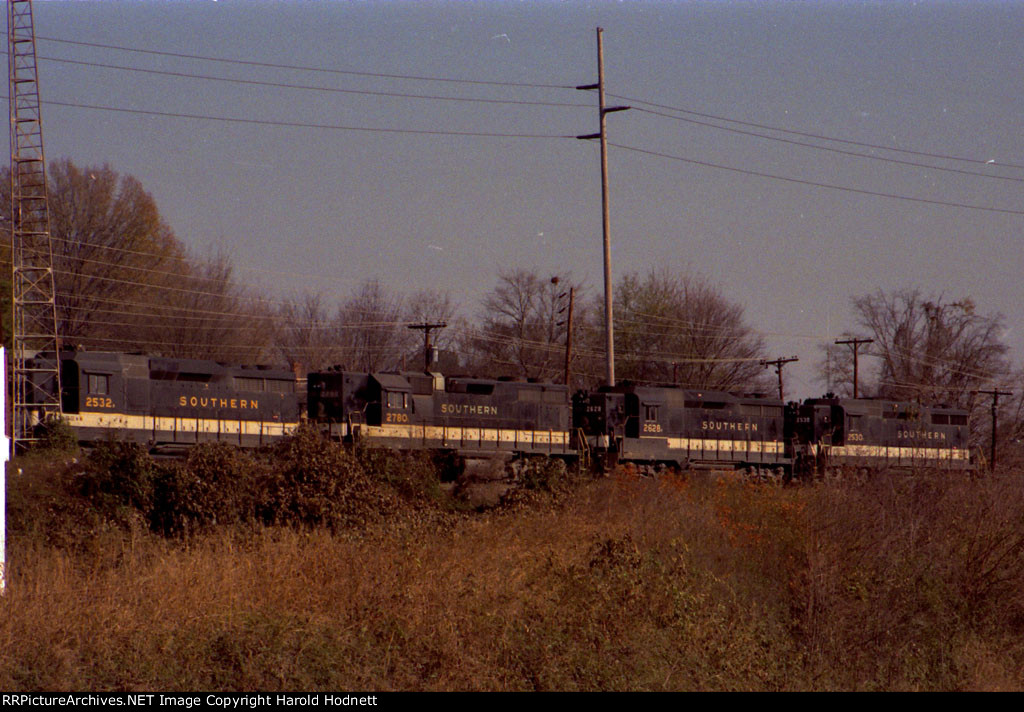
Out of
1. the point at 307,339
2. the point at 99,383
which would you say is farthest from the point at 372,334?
the point at 99,383

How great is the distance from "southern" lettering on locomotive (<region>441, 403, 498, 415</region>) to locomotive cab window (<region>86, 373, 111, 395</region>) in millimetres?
10215

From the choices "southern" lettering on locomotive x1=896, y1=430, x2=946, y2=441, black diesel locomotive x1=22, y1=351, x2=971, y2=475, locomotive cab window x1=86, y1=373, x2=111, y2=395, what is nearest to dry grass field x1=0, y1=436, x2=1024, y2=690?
black diesel locomotive x1=22, y1=351, x2=971, y2=475

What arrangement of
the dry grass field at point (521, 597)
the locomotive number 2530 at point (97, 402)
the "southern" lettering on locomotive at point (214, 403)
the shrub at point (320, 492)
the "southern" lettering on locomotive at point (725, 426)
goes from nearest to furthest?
the dry grass field at point (521, 597), the shrub at point (320, 492), the locomotive number 2530 at point (97, 402), the "southern" lettering on locomotive at point (214, 403), the "southern" lettering on locomotive at point (725, 426)

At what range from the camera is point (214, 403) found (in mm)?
29047

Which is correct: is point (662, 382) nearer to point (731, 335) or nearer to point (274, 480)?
point (731, 335)

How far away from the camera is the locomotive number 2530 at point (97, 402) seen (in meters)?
27.2

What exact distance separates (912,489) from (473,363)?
162ft

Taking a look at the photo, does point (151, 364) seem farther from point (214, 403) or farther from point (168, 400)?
point (214, 403)

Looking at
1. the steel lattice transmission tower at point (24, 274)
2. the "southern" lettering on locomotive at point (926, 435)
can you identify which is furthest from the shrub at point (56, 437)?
the "southern" lettering on locomotive at point (926, 435)

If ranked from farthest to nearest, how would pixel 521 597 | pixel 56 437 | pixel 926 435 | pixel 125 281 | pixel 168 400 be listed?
1. pixel 125 281
2. pixel 926 435
3. pixel 168 400
4. pixel 56 437
5. pixel 521 597

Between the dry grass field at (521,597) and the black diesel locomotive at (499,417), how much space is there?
6.00 meters

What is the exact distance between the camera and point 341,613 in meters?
11.2

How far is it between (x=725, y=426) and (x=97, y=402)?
844 inches

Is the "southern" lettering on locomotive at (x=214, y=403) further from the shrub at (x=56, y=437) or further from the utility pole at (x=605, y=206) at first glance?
the utility pole at (x=605, y=206)
